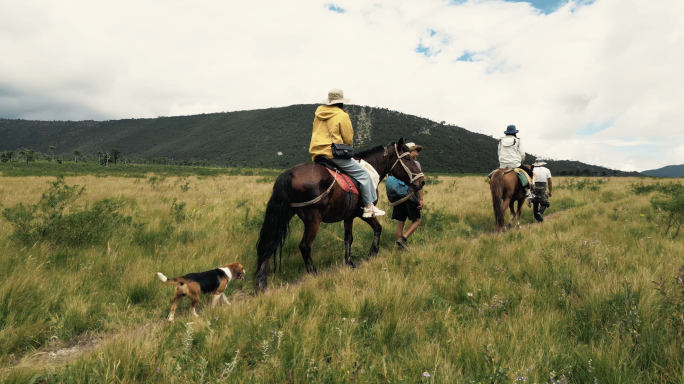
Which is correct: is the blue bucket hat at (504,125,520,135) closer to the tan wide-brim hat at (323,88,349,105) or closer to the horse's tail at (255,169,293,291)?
the tan wide-brim hat at (323,88,349,105)

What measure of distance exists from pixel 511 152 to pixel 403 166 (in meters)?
4.58

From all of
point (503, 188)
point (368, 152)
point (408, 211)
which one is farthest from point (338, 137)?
point (503, 188)

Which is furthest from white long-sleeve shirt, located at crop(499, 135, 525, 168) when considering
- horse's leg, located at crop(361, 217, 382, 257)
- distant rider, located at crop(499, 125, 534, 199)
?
horse's leg, located at crop(361, 217, 382, 257)

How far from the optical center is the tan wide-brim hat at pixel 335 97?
5102mm

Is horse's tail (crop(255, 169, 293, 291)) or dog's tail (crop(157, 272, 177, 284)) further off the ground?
horse's tail (crop(255, 169, 293, 291))

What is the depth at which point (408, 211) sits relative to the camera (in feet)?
21.1

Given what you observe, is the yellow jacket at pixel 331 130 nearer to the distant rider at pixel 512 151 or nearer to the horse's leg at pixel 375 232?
the horse's leg at pixel 375 232

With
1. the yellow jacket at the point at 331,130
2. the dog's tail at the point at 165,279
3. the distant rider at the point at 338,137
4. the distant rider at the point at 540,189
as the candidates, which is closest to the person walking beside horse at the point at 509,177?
the distant rider at the point at 540,189

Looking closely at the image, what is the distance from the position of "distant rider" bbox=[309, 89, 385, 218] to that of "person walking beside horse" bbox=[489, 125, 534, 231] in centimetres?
470

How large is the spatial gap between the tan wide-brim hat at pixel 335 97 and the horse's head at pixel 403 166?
152cm

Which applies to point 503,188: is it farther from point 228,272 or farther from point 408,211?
point 228,272

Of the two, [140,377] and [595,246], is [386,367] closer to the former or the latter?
[140,377]

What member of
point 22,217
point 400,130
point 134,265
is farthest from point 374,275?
point 400,130

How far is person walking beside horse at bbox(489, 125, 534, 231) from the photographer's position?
26.9ft
